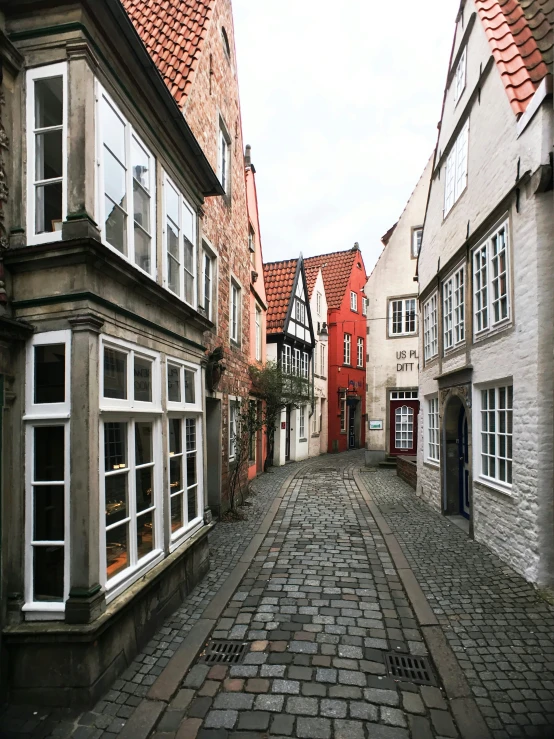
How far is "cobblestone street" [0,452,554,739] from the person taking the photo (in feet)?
11.7

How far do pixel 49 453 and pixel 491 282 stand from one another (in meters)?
6.94

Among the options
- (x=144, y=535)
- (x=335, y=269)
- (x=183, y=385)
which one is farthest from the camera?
(x=335, y=269)

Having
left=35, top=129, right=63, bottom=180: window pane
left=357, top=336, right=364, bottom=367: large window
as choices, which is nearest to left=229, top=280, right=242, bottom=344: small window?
left=35, top=129, right=63, bottom=180: window pane

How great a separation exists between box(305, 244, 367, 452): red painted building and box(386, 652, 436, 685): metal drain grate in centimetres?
2107

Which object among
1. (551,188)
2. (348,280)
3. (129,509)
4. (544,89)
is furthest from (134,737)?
(348,280)

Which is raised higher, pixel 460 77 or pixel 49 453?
pixel 460 77

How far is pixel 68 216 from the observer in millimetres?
3934

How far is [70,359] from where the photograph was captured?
390 cm

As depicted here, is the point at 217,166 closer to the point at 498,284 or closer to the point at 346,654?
the point at 498,284

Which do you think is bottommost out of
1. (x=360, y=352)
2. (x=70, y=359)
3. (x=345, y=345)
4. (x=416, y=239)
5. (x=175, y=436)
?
(x=175, y=436)

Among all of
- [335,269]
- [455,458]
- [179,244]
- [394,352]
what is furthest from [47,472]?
[335,269]

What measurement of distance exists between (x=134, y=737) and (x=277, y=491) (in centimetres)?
968

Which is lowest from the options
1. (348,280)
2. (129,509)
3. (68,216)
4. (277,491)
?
(277,491)

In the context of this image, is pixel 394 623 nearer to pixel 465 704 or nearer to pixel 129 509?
pixel 465 704
